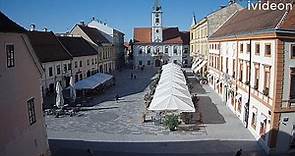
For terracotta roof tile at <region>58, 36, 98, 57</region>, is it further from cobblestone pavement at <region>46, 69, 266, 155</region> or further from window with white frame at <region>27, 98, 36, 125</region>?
window with white frame at <region>27, 98, 36, 125</region>

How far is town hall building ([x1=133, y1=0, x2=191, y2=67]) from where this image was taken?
8006cm

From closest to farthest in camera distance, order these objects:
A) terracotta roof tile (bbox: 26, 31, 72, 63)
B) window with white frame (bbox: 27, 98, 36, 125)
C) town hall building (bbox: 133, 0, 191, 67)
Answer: window with white frame (bbox: 27, 98, 36, 125), terracotta roof tile (bbox: 26, 31, 72, 63), town hall building (bbox: 133, 0, 191, 67)

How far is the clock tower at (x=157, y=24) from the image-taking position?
3161 inches

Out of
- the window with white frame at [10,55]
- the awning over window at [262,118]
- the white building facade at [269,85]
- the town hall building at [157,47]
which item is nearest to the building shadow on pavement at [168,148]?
the white building facade at [269,85]

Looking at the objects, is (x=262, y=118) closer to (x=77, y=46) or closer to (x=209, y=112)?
(x=209, y=112)

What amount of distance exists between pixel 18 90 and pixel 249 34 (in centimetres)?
1654

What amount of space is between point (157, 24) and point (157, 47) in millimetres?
5756

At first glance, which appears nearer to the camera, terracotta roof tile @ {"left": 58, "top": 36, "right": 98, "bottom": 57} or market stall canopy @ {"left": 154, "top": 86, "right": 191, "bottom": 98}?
market stall canopy @ {"left": 154, "top": 86, "right": 191, "bottom": 98}

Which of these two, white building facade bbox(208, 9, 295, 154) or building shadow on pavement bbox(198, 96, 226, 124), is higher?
white building facade bbox(208, 9, 295, 154)

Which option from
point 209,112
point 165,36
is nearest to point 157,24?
point 165,36

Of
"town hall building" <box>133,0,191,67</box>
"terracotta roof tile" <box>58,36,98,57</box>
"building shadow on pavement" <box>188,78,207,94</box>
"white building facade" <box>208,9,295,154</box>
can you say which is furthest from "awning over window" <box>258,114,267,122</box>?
"town hall building" <box>133,0,191,67</box>

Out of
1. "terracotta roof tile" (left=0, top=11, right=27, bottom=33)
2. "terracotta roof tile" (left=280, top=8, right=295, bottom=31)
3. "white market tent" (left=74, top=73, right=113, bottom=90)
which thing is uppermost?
"terracotta roof tile" (left=280, top=8, right=295, bottom=31)

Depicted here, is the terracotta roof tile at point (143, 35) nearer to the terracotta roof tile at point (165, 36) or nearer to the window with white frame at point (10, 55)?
Result: the terracotta roof tile at point (165, 36)

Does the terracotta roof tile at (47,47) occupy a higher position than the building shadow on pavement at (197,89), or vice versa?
the terracotta roof tile at (47,47)
